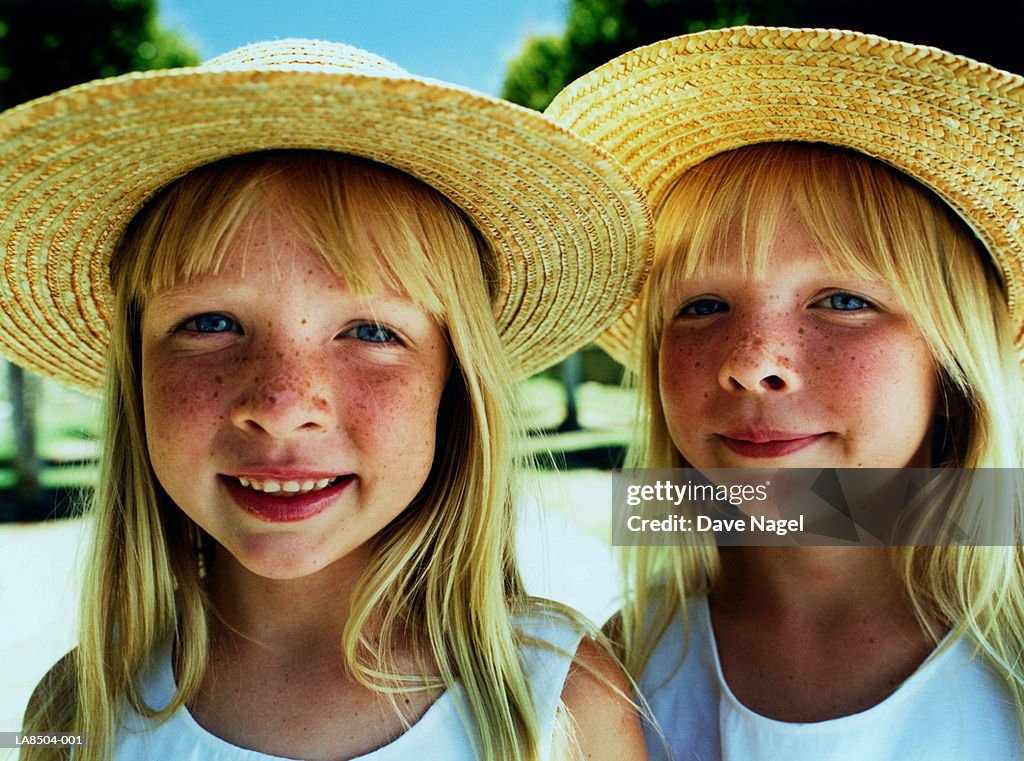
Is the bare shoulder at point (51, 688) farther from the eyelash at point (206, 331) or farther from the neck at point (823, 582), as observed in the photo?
the neck at point (823, 582)

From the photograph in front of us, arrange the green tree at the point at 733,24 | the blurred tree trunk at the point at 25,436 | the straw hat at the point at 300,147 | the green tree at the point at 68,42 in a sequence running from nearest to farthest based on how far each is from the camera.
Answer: the straw hat at the point at 300,147, the green tree at the point at 733,24, the blurred tree trunk at the point at 25,436, the green tree at the point at 68,42

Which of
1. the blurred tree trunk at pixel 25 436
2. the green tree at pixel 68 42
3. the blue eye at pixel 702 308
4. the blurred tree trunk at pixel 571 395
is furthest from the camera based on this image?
the blurred tree trunk at pixel 571 395

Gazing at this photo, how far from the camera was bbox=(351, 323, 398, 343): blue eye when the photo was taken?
1.42 m

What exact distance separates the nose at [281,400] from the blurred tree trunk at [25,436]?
6.75 meters

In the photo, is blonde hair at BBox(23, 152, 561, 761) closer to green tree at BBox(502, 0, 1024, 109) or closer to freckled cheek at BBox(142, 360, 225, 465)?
freckled cheek at BBox(142, 360, 225, 465)

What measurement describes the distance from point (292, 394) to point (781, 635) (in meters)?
0.98

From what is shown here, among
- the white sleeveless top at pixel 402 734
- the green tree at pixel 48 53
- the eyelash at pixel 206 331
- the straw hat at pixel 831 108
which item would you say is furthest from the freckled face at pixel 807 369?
the green tree at pixel 48 53

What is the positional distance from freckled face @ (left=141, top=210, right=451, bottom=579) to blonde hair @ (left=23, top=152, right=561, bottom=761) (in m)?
0.05

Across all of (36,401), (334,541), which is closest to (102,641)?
(334,541)

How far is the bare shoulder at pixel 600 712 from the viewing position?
1454mm

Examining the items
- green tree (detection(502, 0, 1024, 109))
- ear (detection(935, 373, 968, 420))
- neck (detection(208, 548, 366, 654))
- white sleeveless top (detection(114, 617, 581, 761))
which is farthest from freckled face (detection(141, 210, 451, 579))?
green tree (detection(502, 0, 1024, 109))

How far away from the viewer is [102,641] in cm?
156

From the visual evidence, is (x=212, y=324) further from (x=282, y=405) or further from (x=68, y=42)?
(x=68, y=42)

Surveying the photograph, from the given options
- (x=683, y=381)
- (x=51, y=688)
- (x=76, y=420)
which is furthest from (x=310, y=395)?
(x=76, y=420)
